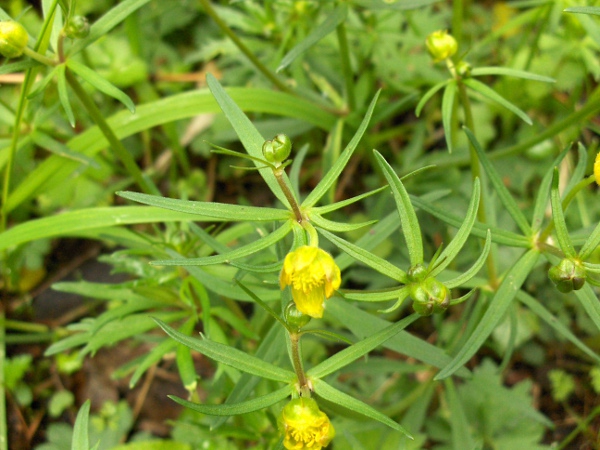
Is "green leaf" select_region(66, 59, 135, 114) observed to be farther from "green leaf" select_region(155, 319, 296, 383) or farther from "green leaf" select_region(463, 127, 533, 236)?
"green leaf" select_region(463, 127, 533, 236)

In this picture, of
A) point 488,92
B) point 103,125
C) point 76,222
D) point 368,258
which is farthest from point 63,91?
point 488,92

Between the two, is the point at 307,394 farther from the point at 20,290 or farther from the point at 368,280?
the point at 20,290

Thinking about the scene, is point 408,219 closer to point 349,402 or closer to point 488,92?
point 349,402

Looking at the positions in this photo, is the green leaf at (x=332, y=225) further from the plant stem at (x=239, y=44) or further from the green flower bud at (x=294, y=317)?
Result: the plant stem at (x=239, y=44)

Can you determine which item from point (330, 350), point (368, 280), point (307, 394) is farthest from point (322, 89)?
point (307, 394)

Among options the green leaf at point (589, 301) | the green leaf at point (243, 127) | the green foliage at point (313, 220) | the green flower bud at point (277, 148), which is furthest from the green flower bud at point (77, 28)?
the green leaf at point (589, 301)
